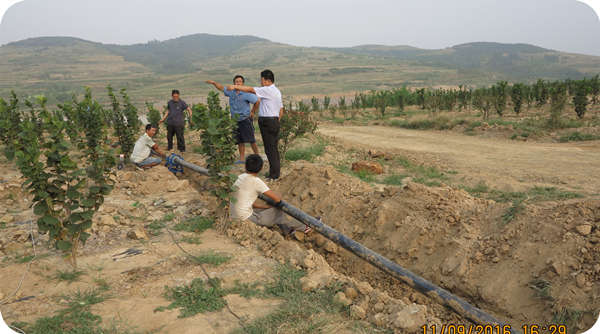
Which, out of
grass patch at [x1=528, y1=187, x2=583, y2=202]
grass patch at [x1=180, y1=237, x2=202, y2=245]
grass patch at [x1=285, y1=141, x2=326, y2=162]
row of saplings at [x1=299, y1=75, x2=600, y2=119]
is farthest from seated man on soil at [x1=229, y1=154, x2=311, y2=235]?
row of saplings at [x1=299, y1=75, x2=600, y2=119]

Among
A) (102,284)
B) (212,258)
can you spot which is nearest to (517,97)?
(212,258)

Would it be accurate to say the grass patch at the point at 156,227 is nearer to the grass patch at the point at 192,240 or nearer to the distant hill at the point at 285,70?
the grass patch at the point at 192,240

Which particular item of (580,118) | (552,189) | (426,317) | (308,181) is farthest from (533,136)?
(426,317)

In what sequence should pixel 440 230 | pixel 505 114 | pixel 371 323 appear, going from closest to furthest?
pixel 371 323, pixel 440 230, pixel 505 114

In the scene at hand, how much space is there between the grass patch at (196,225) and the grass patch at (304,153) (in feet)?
11.9

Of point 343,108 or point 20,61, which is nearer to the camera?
point 343,108

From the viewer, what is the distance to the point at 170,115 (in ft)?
26.7

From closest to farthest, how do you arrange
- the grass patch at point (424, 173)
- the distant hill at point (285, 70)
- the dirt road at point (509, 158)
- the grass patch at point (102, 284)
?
the grass patch at point (102, 284), the dirt road at point (509, 158), the grass patch at point (424, 173), the distant hill at point (285, 70)

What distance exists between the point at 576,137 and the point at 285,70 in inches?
3406

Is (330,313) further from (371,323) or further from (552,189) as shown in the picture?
(552,189)

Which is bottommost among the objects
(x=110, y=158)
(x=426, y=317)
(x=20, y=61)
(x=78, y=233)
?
(x=426, y=317)

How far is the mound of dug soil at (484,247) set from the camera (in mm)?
2984

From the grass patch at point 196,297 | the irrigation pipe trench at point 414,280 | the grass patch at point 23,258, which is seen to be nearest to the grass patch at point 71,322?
the grass patch at point 196,297

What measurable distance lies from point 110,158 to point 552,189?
6.09 m
